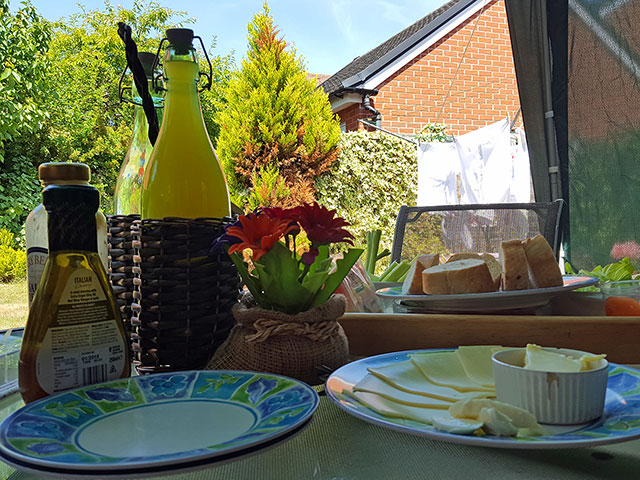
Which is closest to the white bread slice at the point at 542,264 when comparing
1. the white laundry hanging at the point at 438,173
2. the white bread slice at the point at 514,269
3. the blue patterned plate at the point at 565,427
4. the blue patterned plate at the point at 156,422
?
the white bread slice at the point at 514,269

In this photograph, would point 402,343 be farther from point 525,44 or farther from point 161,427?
point 525,44

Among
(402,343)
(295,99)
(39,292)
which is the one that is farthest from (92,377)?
(295,99)

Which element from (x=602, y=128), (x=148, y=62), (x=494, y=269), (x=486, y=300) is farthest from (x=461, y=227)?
(x=148, y=62)

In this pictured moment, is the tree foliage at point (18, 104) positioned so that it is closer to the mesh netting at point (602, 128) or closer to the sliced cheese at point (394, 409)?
the mesh netting at point (602, 128)

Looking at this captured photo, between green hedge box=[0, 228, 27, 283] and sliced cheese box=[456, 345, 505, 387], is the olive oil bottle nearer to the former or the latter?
sliced cheese box=[456, 345, 505, 387]

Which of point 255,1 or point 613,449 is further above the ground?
point 255,1

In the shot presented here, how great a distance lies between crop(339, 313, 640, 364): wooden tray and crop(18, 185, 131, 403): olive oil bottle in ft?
1.24

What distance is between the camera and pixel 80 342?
569 millimetres

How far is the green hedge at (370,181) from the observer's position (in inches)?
268

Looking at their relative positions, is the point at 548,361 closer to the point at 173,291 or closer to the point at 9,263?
the point at 173,291

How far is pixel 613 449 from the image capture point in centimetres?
47

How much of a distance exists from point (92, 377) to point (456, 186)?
20.8ft

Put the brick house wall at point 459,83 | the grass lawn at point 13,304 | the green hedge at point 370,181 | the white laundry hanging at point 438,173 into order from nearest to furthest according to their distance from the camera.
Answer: the grass lawn at point 13,304
the white laundry hanging at point 438,173
the green hedge at point 370,181
the brick house wall at point 459,83

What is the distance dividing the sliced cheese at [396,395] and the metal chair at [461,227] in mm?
2011
